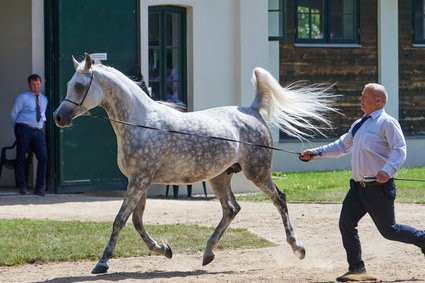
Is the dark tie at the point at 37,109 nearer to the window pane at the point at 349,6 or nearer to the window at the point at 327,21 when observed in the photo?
the window at the point at 327,21

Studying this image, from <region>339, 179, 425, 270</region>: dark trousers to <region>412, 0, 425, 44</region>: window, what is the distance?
616 inches

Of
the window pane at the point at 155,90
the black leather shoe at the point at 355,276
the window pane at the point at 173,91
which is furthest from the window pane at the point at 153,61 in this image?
the black leather shoe at the point at 355,276

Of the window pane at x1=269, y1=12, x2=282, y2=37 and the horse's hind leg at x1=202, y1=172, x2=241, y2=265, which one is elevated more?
the window pane at x1=269, y1=12, x2=282, y2=37

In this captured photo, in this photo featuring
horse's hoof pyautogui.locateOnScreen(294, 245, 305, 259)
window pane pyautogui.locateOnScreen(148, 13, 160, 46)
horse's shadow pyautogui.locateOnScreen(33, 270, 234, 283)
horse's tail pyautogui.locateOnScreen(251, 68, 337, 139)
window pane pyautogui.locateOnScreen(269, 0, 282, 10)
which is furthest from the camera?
window pane pyautogui.locateOnScreen(269, 0, 282, 10)

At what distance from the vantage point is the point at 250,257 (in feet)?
37.3

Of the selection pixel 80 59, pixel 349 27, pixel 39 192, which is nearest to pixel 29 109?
pixel 80 59

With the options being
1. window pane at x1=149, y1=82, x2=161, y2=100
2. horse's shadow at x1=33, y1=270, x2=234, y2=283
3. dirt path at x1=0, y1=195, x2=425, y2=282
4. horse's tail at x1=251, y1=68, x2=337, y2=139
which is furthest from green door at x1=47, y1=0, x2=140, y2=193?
horse's shadow at x1=33, y1=270, x2=234, y2=283

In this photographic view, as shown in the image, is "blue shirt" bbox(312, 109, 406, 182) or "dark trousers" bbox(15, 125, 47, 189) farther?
"dark trousers" bbox(15, 125, 47, 189)

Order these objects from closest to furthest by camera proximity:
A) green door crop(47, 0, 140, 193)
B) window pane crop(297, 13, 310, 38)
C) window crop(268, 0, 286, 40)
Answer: green door crop(47, 0, 140, 193) → window crop(268, 0, 286, 40) → window pane crop(297, 13, 310, 38)

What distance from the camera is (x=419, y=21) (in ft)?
81.2

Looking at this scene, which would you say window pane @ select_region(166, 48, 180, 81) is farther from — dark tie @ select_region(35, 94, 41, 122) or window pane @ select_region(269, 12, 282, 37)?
dark tie @ select_region(35, 94, 41, 122)

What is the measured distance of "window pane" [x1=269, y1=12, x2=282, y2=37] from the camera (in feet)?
64.0

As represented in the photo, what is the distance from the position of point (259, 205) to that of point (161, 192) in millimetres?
2328

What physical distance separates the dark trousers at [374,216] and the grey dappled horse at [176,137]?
4.31ft
